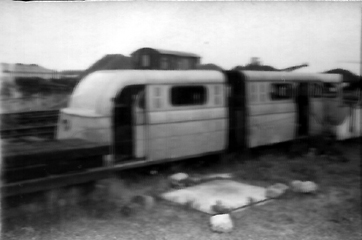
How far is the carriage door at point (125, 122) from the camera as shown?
318 cm

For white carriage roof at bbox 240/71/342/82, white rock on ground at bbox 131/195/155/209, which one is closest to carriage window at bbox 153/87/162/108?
white carriage roof at bbox 240/71/342/82

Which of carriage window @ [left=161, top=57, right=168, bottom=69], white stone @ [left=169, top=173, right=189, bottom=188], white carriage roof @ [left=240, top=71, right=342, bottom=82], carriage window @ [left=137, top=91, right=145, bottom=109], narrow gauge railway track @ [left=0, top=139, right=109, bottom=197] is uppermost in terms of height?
carriage window @ [left=161, top=57, right=168, bottom=69]

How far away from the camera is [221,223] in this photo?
2.96 metres

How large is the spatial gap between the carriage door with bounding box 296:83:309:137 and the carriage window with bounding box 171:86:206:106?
93cm

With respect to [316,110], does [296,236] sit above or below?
below

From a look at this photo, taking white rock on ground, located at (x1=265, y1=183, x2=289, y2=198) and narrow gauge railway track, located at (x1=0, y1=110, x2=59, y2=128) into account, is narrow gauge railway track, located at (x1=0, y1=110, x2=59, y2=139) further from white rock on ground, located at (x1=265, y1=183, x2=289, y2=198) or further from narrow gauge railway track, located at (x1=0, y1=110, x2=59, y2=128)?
white rock on ground, located at (x1=265, y1=183, x2=289, y2=198)

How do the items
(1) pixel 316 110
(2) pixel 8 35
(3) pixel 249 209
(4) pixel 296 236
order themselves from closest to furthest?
(2) pixel 8 35
(4) pixel 296 236
(3) pixel 249 209
(1) pixel 316 110

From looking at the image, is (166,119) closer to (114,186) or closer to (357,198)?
(114,186)

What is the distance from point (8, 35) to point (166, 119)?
61.5 inches

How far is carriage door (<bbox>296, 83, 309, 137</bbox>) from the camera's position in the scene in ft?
11.9

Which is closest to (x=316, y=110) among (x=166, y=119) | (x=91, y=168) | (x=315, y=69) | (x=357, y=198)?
(x=315, y=69)

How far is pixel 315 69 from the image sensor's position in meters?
3.41

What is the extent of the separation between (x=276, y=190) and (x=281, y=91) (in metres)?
0.97

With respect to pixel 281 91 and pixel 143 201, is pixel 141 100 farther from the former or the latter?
pixel 281 91
